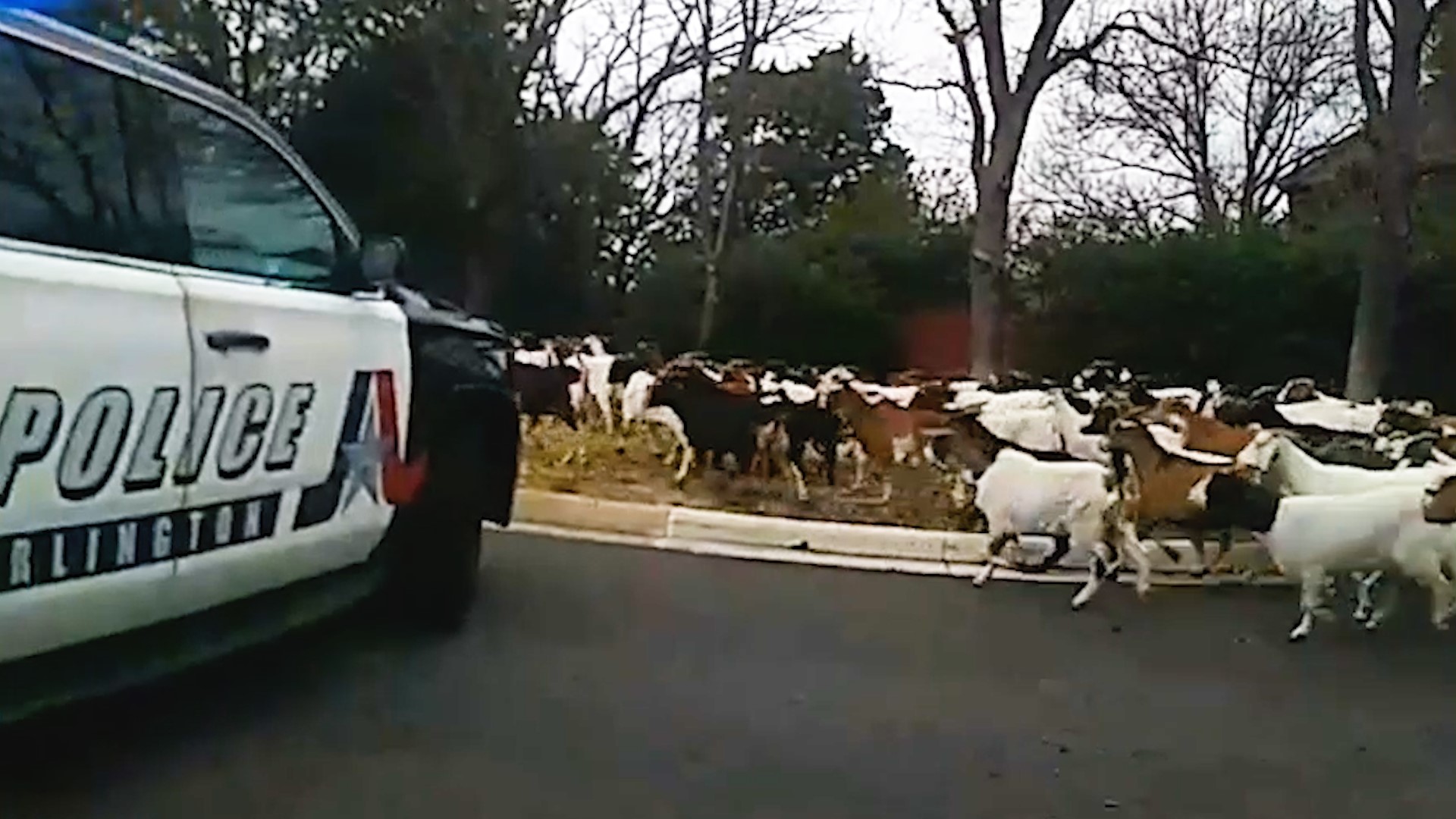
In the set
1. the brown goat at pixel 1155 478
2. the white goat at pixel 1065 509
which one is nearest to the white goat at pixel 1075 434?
the brown goat at pixel 1155 478

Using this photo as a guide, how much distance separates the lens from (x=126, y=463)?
3826mm

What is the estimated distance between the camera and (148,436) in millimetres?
3893

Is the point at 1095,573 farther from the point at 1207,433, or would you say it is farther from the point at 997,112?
the point at 997,112

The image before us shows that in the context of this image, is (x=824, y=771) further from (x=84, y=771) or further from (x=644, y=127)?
(x=644, y=127)

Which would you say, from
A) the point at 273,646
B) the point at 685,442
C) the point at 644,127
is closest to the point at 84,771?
the point at 273,646

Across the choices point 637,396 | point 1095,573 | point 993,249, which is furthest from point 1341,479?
point 993,249

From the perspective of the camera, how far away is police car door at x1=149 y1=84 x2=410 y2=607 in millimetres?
4246

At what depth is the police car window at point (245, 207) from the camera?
15.1 ft

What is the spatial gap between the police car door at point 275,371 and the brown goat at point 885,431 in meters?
5.01

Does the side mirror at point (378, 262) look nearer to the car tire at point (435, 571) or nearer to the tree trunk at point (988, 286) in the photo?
the car tire at point (435, 571)

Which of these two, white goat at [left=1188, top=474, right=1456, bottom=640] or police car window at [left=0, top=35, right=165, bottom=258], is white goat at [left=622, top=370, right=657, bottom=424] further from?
police car window at [left=0, top=35, right=165, bottom=258]

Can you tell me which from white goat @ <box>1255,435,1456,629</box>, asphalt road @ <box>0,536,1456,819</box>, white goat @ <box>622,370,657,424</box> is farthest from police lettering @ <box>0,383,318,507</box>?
white goat @ <box>622,370,657,424</box>

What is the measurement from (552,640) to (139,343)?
2.66 m

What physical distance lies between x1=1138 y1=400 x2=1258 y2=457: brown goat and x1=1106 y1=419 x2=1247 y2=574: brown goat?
697 millimetres
